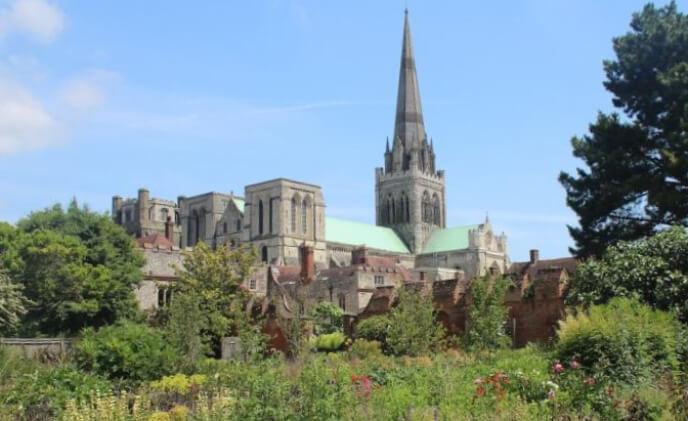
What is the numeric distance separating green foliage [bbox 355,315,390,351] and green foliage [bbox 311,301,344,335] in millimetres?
6773

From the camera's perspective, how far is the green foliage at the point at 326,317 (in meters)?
40.7

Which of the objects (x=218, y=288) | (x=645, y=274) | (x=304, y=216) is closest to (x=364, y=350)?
(x=645, y=274)

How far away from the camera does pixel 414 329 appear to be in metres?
28.9

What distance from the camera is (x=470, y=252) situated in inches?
4818

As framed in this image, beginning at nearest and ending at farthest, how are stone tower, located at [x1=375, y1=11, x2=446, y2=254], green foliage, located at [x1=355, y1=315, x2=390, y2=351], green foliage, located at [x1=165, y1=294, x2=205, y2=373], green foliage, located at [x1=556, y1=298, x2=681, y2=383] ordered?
green foliage, located at [x1=556, y1=298, x2=681, y2=383], green foliage, located at [x1=165, y1=294, x2=205, y2=373], green foliage, located at [x1=355, y1=315, x2=390, y2=351], stone tower, located at [x1=375, y1=11, x2=446, y2=254]

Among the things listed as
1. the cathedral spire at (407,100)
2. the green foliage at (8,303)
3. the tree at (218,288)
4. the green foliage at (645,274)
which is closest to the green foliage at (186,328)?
the tree at (218,288)

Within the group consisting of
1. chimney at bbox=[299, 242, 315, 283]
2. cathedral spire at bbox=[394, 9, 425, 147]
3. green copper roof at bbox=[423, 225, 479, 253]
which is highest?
cathedral spire at bbox=[394, 9, 425, 147]

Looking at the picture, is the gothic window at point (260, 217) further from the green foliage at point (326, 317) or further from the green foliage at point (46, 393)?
the green foliage at point (46, 393)

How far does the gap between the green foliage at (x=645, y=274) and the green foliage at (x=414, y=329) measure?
5689 mm

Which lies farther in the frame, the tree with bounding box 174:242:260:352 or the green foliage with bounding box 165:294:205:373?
the tree with bounding box 174:242:260:352

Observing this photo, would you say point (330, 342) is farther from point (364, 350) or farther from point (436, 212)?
point (436, 212)

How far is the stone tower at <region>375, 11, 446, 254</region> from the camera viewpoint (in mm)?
134000

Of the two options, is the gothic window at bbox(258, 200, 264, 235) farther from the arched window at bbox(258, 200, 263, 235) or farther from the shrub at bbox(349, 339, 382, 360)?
the shrub at bbox(349, 339, 382, 360)

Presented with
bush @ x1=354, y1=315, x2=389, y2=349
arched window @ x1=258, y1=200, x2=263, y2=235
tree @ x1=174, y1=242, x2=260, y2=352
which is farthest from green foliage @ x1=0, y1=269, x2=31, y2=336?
arched window @ x1=258, y1=200, x2=263, y2=235
